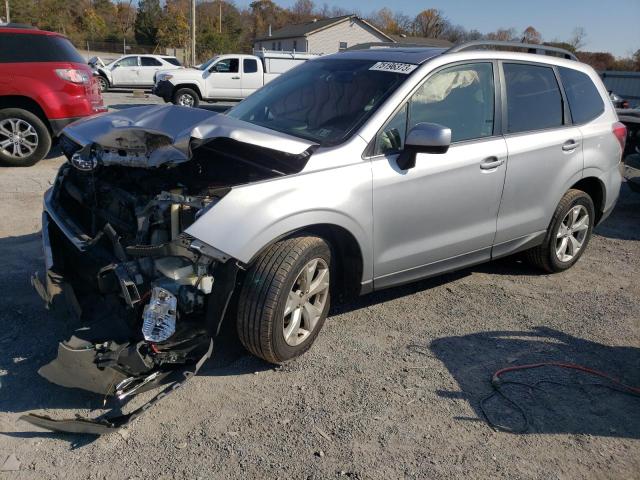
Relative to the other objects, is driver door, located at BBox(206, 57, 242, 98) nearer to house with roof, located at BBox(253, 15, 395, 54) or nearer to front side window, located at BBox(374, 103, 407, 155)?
front side window, located at BBox(374, 103, 407, 155)

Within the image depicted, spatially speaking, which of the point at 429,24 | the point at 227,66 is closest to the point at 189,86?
the point at 227,66

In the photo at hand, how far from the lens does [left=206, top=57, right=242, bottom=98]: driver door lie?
808 inches

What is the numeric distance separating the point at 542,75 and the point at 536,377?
2636 millimetres

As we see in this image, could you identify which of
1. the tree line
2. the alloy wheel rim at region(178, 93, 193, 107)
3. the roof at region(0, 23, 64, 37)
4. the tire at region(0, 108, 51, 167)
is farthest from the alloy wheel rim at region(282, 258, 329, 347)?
the tree line

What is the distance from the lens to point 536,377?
3684 millimetres

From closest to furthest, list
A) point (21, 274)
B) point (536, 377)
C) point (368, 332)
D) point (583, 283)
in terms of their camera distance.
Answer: point (536, 377) < point (368, 332) < point (21, 274) < point (583, 283)

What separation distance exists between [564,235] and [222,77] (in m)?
17.3

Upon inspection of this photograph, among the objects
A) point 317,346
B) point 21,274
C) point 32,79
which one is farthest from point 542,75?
point 32,79

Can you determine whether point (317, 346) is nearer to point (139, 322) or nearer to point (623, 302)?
point (139, 322)

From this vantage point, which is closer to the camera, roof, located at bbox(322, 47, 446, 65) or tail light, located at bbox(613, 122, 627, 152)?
roof, located at bbox(322, 47, 446, 65)

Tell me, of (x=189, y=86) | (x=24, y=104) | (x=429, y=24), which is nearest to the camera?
(x=24, y=104)

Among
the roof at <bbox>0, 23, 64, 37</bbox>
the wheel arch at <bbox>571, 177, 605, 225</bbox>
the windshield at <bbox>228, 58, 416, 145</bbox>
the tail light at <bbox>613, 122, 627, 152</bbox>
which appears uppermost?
the roof at <bbox>0, 23, 64, 37</bbox>

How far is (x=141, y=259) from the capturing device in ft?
10.6

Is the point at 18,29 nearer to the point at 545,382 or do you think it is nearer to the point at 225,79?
the point at 545,382
